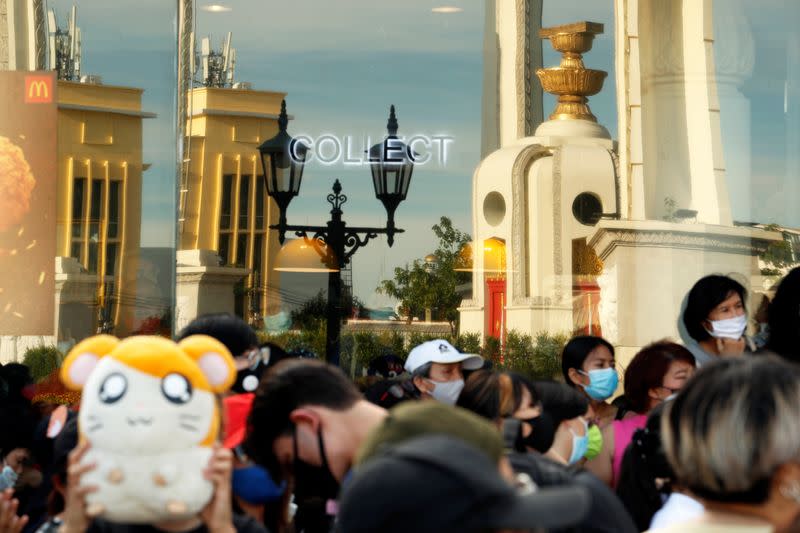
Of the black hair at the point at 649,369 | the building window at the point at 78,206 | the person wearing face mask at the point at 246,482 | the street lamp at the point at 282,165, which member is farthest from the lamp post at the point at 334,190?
the person wearing face mask at the point at 246,482

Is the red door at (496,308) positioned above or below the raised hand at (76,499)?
above

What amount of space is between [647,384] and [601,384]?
29.3 inches

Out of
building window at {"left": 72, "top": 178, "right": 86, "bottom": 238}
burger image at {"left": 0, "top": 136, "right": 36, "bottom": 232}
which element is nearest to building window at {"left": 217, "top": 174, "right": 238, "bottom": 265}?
building window at {"left": 72, "top": 178, "right": 86, "bottom": 238}

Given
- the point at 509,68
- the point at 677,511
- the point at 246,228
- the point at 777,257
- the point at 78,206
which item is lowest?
the point at 677,511

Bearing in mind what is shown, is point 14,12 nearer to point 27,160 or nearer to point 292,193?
point 27,160

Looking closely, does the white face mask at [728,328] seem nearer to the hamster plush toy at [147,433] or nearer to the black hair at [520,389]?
the black hair at [520,389]

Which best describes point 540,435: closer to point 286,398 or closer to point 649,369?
point 649,369

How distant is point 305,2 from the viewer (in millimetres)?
9508

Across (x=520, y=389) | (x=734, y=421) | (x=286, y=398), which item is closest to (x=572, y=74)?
(x=520, y=389)

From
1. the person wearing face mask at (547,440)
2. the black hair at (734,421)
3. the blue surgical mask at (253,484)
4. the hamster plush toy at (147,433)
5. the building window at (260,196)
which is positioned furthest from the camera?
the building window at (260,196)

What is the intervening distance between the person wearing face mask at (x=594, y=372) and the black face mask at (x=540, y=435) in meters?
1.51

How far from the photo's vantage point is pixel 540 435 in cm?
443

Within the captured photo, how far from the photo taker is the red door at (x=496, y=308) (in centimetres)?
892

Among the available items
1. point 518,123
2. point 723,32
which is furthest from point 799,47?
point 518,123
